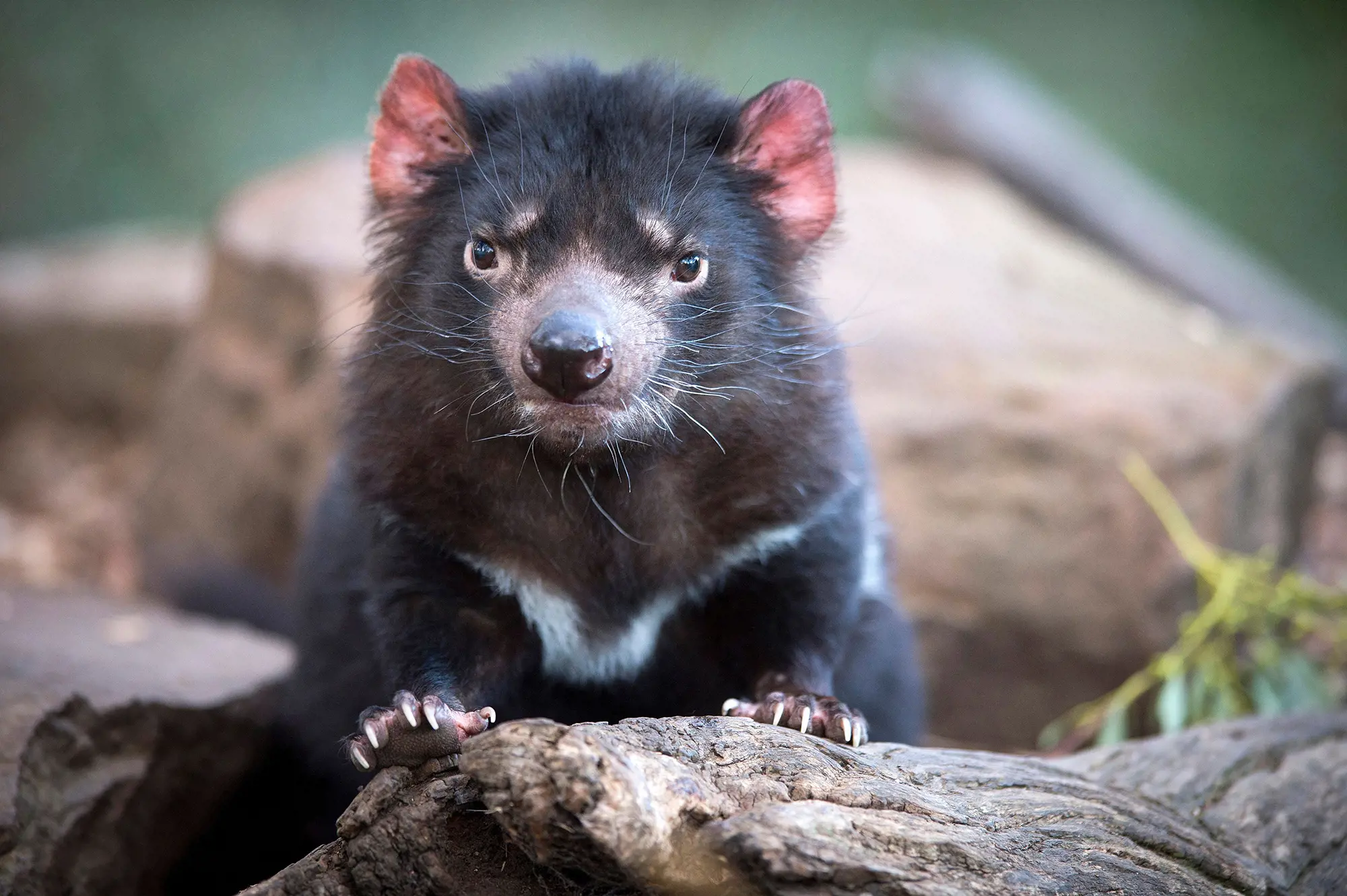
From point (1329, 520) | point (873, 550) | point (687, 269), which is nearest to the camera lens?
point (687, 269)

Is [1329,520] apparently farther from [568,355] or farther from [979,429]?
[568,355]

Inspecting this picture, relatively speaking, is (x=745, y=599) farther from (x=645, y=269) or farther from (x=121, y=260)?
(x=121, y=260)

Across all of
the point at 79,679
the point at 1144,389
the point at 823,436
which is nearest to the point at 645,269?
the point at 823,436

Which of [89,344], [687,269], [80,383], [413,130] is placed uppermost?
[89,344]

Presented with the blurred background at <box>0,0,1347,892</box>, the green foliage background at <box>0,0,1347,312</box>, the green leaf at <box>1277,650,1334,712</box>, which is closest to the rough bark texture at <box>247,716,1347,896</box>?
the blurred background at <box>0,0,1347,892</box>

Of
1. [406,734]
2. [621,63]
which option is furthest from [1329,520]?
[406,734]
